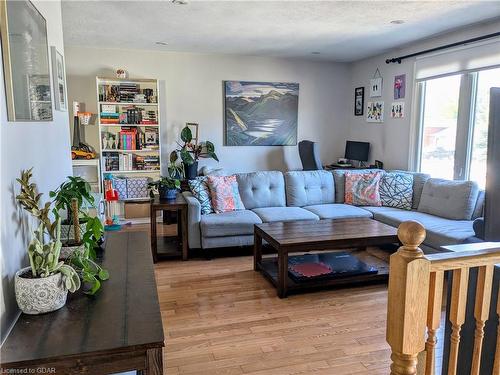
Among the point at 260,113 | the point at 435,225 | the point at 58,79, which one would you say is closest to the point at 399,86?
the point at 260,113

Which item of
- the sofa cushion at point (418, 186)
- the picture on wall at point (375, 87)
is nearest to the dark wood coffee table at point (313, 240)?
the sofa cushion at point (418, 186)

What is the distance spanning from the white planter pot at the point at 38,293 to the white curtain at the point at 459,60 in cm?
424

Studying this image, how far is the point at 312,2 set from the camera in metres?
3.34

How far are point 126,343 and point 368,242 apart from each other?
249 cm

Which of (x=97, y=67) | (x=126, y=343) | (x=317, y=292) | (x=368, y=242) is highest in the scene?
(x=97, y=67)

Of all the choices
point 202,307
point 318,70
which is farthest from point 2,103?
point 318,70

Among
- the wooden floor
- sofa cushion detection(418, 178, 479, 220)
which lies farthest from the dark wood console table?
sofa cushion detection(418, 178, 479, 220)

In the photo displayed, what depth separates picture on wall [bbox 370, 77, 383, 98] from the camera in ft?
18.5

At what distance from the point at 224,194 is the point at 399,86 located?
2.89 metres

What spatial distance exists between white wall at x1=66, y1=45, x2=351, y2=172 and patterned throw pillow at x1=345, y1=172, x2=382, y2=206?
1.77 m

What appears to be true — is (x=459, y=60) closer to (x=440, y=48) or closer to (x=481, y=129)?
(x=440, y=48)

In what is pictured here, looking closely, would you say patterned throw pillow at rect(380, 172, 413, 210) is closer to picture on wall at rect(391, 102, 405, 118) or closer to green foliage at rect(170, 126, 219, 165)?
picture on wall at rect(391, 102, 405, 118)

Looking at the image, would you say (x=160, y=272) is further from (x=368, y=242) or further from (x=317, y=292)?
(x=368, y=242)

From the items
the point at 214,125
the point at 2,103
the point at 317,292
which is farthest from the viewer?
the point at 214,125
